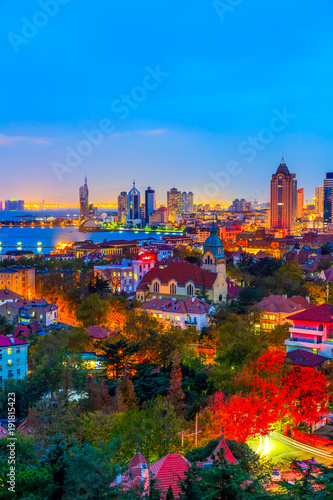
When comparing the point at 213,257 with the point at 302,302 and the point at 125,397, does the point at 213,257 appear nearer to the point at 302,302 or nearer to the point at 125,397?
the point at 302,302

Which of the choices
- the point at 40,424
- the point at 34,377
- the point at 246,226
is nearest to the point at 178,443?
the point at 40,424

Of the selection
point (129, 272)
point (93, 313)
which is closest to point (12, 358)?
point (93, 313)

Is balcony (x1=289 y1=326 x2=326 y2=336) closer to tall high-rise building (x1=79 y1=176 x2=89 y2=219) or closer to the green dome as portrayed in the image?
the green dome

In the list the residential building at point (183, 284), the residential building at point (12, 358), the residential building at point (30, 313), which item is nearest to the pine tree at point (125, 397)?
the residential building at point (12, 358)

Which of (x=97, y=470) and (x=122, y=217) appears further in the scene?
(x=122, y=217)

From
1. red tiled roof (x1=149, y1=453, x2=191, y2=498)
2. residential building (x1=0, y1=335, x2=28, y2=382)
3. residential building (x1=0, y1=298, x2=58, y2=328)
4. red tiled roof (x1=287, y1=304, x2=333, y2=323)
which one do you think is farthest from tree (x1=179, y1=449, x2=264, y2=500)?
residential building (x1=0, y1=298, x2=58, y2=328)

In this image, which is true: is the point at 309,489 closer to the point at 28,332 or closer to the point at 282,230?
the point at 28,332
